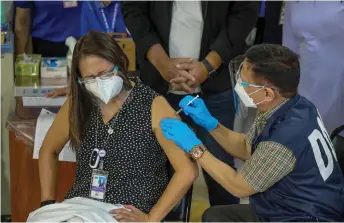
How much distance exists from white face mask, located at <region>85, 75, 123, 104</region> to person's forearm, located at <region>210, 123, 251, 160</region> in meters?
0.43

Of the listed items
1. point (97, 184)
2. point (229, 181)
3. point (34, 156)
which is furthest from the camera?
point (34, 156)

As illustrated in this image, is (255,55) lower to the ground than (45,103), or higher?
higher

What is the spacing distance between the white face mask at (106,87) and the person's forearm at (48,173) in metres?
0.35

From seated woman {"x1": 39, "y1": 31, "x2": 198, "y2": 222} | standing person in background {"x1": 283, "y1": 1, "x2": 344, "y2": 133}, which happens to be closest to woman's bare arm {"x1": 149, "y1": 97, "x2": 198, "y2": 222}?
seated woman {"x1": 39, "y1": 31, "x2": 198, "y2": 222}

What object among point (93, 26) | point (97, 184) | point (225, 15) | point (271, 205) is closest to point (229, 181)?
point (271, 205)

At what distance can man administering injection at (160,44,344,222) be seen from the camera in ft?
5.89

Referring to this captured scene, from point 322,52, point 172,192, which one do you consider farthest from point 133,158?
point 322,52

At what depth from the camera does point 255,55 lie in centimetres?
189

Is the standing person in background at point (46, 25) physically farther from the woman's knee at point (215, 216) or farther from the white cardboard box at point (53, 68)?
the woman's knee at point (215, 216)

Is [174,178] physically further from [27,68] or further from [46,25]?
[46,25]

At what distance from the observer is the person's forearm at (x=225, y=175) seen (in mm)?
1863

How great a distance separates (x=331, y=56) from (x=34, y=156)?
1.41 m

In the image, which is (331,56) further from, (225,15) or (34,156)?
(34,156)

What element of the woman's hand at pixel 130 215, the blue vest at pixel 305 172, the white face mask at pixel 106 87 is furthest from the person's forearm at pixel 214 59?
the woman's hand at pixel 130 215
